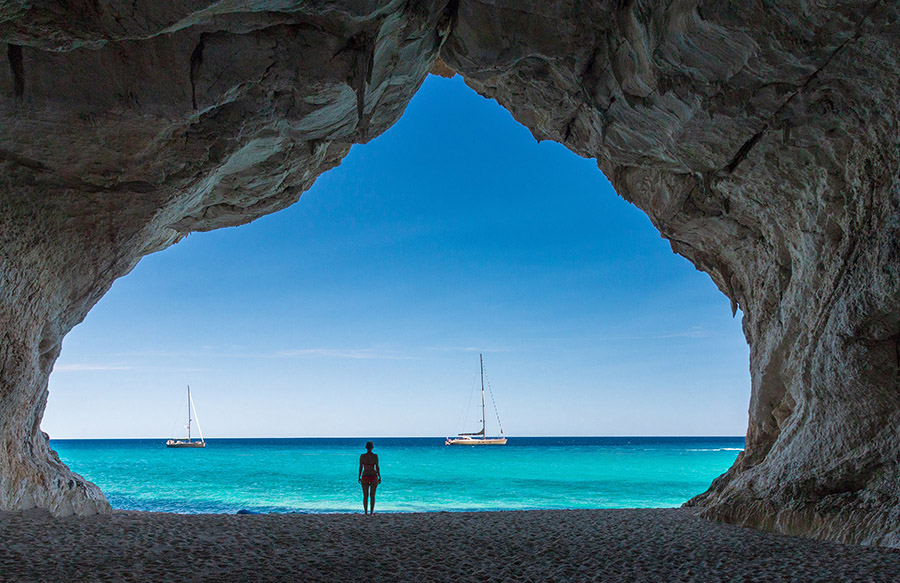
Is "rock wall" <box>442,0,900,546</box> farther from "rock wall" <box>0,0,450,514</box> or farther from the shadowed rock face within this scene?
"rock wall" <box>0,0,450,514</box>

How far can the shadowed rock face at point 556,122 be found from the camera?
7.47 m

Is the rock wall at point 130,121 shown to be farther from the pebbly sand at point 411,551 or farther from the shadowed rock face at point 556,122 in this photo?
the pebbly sand at point 411,551

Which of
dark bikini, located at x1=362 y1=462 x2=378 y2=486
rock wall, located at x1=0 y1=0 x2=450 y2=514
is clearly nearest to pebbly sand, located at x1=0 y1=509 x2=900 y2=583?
dark bikini, located at x1=362 y1=462 x2=378 y2=486

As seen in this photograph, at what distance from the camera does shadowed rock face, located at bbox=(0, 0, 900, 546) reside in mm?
7469

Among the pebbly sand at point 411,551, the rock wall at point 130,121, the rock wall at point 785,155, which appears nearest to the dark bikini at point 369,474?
the pebbly sand at point 411,551

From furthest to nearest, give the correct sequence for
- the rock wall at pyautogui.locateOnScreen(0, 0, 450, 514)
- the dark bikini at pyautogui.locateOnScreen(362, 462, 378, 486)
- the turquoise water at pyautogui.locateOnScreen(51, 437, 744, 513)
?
the turquoise water at pyautogui.locateOnScreen(51, 437, 744, 513) < the dark bikini at pyautogui.locateOnScreen(362, 462, 378, 486) < the rock wall at pyautogui.locateOnScreen(0, 0, 450, 514)

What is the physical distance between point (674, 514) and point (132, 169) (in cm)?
1216

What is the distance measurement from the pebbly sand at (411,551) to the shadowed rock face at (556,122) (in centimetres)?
144

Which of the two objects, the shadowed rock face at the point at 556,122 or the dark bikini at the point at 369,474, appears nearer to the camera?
the shadowed rock face at the point at 556,122

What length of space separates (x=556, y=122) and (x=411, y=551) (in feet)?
28.8

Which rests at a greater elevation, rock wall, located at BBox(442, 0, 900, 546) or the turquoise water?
rock wall, located at BBox(442, 0, 900, 546)

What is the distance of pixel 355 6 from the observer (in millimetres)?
7453

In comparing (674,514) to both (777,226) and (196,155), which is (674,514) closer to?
(777,226)

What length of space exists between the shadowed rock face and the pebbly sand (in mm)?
1443
